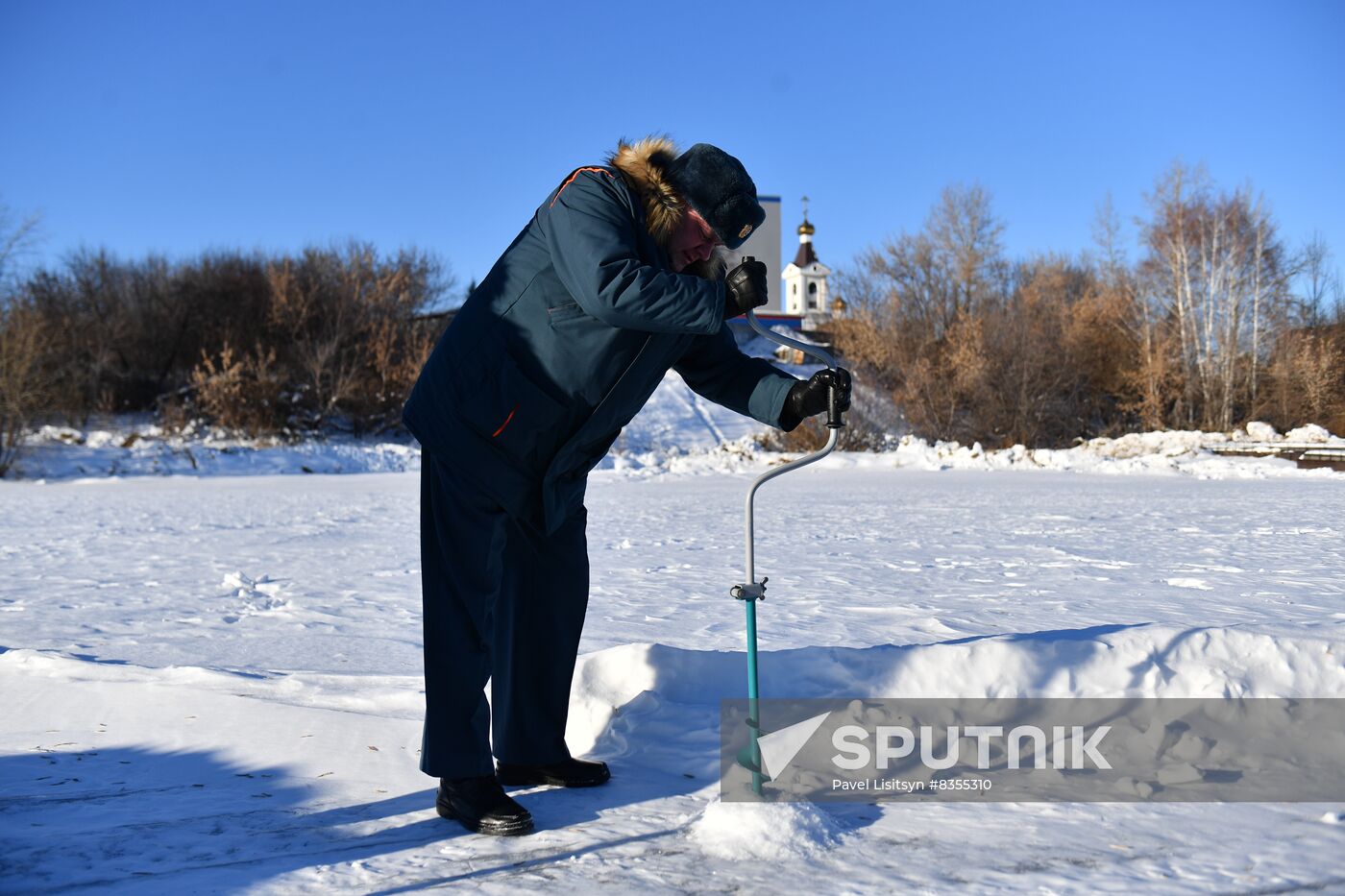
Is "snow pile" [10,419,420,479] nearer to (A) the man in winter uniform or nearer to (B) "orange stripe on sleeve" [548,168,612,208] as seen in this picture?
(A) the man in winter uniform

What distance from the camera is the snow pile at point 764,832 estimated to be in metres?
1.84

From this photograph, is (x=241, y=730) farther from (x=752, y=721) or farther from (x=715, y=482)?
(x=715, y=482)

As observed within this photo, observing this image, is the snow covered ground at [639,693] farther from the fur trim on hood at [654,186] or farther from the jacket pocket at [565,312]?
the fur trim on hood at [654,186]

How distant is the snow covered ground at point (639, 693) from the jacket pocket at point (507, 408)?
Result: 764 millimetres

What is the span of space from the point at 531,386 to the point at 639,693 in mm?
1041

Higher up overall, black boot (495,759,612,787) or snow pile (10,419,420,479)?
snow pile (10,419,420,479)

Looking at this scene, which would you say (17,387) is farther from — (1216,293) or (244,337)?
(1216,293)

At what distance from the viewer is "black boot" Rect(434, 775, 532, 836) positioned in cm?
198

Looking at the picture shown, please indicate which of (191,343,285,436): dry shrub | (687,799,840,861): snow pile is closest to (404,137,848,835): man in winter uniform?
(687,799,840,861): snow pile

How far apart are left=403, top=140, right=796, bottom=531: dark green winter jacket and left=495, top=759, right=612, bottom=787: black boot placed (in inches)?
22.4

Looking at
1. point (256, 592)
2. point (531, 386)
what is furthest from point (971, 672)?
point (256, 592)

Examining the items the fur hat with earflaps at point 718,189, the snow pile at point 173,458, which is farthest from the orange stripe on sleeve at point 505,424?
the snow pile at point 173,458

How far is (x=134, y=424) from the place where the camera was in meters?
24.3

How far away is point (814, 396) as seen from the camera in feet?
7.28
